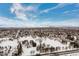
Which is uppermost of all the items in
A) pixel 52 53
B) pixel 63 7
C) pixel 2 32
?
pixel 63 7

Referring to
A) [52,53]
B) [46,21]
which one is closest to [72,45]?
[52,53]

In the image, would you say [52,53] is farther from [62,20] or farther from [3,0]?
[3,0]

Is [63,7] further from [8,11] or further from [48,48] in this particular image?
[8,11]

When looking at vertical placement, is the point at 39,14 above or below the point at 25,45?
above

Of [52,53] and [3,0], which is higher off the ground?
[3,0]

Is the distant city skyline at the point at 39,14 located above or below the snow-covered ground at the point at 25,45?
above

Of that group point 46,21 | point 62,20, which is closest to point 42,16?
point 46,21

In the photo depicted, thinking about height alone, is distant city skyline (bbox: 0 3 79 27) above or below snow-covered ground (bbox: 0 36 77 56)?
above
